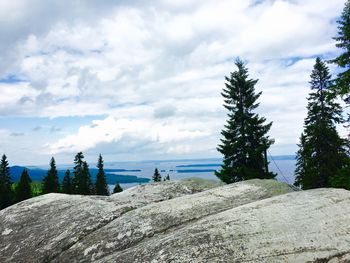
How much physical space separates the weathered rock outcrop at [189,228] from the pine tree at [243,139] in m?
27.3

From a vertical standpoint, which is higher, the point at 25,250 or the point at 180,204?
the point at 180,204

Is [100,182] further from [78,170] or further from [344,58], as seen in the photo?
[344,58]

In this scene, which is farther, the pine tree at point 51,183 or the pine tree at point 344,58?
the pine tree at point 51,183

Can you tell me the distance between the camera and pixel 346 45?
86.4 ft

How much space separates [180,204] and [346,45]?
21309mm

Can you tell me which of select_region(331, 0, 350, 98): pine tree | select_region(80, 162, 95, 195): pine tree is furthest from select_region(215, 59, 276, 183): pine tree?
select_region(80, 162, 95, 195): pine tree

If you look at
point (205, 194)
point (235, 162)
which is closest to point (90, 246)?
point (205, 194)

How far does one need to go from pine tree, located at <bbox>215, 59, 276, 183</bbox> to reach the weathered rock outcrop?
27.3m

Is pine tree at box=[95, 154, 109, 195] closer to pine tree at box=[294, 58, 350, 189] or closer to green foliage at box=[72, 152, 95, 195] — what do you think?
green foliage at box=[72, 152, 95, 195]

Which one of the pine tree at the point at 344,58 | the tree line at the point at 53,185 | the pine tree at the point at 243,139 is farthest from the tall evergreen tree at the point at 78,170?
the pine tree at the point at 344,58

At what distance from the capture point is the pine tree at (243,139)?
40656mm

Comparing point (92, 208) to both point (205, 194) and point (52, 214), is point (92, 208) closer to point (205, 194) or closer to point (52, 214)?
point (52, 214)

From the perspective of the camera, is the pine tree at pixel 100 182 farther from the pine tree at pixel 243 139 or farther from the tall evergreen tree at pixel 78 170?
the pine tree at pixel 243 139

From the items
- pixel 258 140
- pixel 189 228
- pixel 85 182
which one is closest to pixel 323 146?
pixel 258 140
